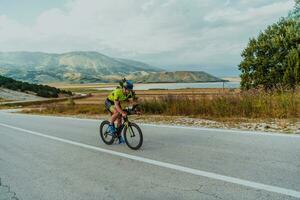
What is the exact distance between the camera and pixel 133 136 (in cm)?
740

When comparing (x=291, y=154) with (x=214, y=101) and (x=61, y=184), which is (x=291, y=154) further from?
(x=214, y=101)

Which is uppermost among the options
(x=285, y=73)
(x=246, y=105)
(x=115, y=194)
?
(x=285, y=73)

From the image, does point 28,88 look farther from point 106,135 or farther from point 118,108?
point 118,108

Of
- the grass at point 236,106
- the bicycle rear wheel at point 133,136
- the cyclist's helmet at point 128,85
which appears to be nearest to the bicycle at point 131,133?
the bicycle rear wheel at point 133,136

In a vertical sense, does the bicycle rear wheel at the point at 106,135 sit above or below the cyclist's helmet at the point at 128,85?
→ below

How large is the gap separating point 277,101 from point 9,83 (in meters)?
71.9

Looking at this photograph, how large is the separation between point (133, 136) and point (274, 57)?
20661 mm

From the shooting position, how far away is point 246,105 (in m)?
12.5

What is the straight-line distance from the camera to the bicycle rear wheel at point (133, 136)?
7.24 metres

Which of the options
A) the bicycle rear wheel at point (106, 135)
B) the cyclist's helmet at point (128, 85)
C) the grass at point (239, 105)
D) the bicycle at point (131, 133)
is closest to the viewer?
the cyclist's helmet at point (128, 85)

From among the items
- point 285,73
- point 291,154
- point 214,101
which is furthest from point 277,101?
point 285,73

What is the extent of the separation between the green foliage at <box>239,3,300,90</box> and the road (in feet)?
57.7

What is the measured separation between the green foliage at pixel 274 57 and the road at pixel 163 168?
17.6 metres

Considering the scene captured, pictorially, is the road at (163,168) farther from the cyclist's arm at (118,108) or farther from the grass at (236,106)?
the grass at (236,106)
